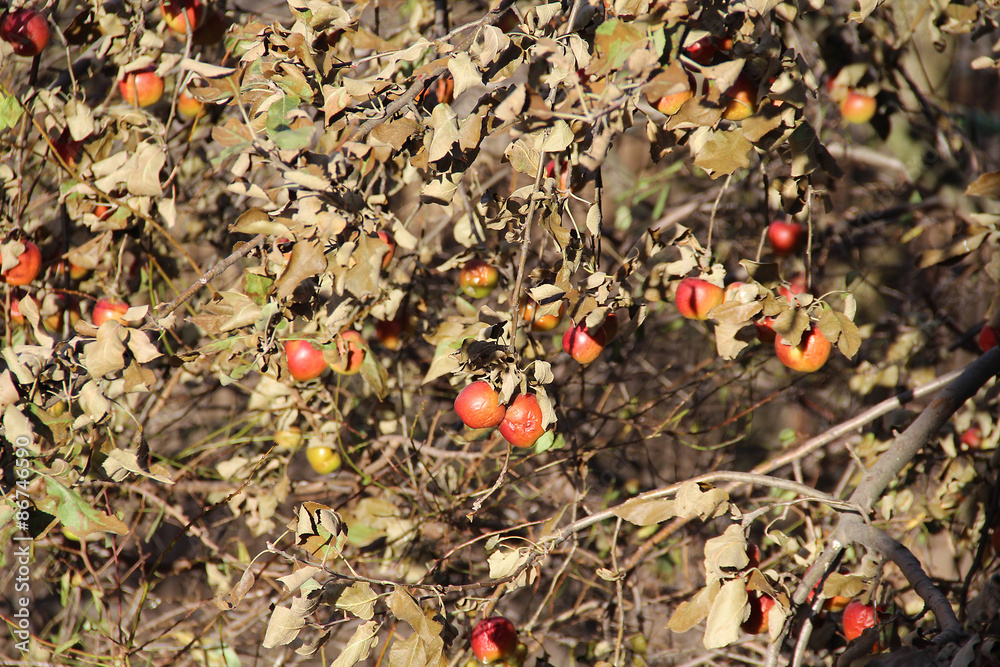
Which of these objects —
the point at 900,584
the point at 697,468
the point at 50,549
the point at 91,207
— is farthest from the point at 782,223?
the point at 50,549

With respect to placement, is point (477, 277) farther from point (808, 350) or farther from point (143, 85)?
point (143, 85)

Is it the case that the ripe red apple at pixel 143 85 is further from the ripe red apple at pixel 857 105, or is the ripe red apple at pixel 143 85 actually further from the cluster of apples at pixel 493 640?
the ripe red apple at pixel 857 105

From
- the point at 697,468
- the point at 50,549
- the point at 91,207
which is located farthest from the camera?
the point at 697,468

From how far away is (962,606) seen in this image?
1.31 m

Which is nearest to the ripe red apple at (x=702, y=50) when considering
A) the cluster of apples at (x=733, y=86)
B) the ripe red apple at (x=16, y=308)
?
the cluster of apples at (x=733, y=86)

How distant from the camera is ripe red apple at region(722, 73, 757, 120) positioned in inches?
42.6

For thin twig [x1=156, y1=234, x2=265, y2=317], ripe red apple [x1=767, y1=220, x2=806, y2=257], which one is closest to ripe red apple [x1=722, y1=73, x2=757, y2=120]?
thin twig [x1=156, y1=234, x2=265, y2=317]

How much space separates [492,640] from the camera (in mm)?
1374

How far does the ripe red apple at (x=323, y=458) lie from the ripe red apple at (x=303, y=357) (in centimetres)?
35

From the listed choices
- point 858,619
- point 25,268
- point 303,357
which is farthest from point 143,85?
point 858,619

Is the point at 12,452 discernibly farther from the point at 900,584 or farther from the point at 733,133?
the point at 900,584

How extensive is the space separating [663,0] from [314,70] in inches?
19.6

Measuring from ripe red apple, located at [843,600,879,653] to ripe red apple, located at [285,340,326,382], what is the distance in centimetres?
120

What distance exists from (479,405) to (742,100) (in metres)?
0.64
